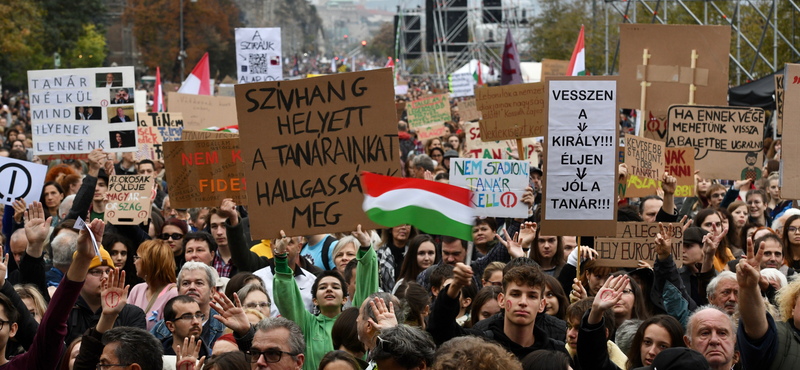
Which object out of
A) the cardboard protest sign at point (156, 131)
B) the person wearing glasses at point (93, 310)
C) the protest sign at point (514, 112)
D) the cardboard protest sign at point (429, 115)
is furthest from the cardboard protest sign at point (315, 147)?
the cardboard protest sign at point (429, 115)

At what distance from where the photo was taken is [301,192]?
18.9 feet

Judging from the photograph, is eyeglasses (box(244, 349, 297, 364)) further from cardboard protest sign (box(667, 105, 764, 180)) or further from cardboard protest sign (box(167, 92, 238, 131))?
cardboard protest sign (box(167, 92, 238, 131))

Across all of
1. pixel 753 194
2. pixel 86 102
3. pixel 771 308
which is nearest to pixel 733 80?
pixel 753 194

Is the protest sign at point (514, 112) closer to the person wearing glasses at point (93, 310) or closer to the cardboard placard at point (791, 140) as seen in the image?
the cardboard placard at point (791, 140)

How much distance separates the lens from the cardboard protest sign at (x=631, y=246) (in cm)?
651

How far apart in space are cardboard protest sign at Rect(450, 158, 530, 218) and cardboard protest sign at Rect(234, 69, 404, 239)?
1.93 metres

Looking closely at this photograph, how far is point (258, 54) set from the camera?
16.4m

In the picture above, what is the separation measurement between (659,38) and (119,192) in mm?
6797

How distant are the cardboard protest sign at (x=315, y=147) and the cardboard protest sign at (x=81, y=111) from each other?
219 inches

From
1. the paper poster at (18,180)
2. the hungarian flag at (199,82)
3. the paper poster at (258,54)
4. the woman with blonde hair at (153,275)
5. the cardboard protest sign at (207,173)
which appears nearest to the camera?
the woman with blonde hair at (153,275)

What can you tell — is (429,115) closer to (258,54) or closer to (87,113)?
(258,54)

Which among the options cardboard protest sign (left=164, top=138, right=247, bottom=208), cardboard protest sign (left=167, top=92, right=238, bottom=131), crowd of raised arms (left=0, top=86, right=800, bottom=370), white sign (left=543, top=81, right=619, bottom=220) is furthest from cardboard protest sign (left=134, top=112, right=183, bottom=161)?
white sign (left=543, top=81, right=619, bottom=220)

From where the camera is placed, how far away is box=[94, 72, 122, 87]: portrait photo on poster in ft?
36.3

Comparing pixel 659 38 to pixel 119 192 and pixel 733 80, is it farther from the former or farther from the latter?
pixel 733 80
